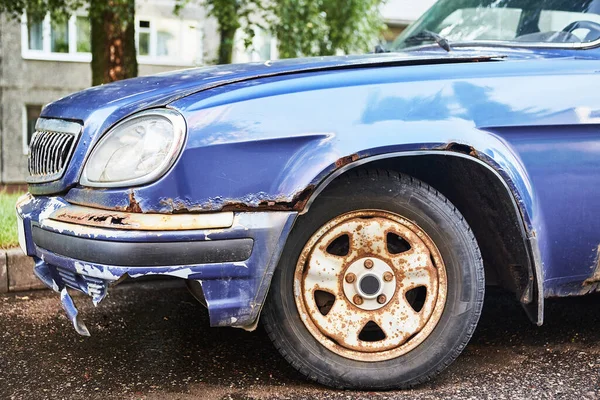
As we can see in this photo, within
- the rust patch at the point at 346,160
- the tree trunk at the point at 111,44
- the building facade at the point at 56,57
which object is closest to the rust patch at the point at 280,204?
the rust patch at the point at 346,160

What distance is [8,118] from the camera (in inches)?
674

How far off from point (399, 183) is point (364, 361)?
682mm

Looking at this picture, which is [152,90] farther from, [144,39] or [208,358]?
[144,39]

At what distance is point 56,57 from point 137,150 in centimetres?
1670

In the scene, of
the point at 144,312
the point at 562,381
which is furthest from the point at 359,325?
the point at 144,312

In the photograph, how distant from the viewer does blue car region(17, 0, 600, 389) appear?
2.27 m

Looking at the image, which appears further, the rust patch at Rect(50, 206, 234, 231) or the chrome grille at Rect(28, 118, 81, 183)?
the chrome grille at Rect(28, 118, 81, 183)

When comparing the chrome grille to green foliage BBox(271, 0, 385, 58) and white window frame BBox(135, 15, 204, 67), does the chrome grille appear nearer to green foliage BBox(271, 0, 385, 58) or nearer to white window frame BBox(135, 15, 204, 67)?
green foliage BBox(271, 0, 385, 58)

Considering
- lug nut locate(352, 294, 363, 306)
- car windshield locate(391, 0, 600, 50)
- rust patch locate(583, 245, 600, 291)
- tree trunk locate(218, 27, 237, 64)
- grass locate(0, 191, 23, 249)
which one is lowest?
grass locate(0, 191, 23, 249)

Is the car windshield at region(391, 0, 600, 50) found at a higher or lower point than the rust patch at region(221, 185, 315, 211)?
higher

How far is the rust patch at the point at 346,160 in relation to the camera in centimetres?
232

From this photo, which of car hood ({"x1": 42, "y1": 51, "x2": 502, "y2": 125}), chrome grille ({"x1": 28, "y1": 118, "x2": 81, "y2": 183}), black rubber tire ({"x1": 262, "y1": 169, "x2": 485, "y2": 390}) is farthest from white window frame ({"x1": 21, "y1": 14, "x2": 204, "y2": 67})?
black rubber tire ({"x1": 262, "y1": 169, "x2": 485, "y2": 390})

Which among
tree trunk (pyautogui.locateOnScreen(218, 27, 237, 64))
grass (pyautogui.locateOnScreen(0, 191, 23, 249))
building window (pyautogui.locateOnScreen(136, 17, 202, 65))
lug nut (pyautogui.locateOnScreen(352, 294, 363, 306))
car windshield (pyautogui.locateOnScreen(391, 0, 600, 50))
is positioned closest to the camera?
lug nut (pyautogui.locateOnScreen(352, 294, 363, 306))

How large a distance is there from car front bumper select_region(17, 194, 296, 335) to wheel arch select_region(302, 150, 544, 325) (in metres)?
0.23
